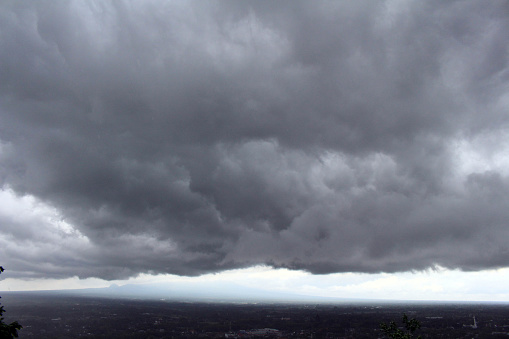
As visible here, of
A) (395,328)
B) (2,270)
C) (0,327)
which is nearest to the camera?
(0,327)

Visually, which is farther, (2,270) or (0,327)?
(2,270)

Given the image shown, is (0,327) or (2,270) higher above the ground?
(2,270)

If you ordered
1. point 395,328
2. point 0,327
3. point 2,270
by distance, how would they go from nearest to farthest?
point 0,327 < point 2,270 < point 395,328

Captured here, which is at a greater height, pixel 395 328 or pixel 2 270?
pixel 2 270

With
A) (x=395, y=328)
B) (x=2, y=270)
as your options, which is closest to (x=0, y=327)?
(x=2, y=270)

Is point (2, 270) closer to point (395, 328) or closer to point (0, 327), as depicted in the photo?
point (0, 327)

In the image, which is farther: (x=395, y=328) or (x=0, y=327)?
(x=395, y=328)
